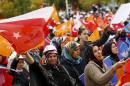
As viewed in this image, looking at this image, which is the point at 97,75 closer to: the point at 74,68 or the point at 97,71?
the point at 97,71

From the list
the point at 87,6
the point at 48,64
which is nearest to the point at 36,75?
the point at 48,64

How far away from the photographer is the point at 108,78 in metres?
7.23

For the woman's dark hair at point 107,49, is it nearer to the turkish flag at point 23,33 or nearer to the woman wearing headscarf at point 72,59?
the woman wearing headscarf at point 72,59

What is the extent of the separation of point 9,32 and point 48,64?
2.49ft

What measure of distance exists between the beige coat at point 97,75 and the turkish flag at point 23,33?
1.01 meters

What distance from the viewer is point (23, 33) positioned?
8.41 m

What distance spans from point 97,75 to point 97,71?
0.09 m

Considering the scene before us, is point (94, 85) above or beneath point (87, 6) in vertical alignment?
above

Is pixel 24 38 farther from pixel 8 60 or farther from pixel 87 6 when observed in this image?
pixel 87 6

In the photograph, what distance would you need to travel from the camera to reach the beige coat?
7232mm

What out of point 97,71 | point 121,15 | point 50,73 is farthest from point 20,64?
point 121,15

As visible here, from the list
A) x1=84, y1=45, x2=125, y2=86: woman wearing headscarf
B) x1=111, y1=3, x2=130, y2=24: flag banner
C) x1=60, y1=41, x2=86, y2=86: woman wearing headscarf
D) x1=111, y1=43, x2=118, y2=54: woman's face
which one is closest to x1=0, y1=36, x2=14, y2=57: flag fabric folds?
x1=84, y1=45, x2=125, y2=86: woman wearing headscarf

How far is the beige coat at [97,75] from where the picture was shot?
23.7 feet

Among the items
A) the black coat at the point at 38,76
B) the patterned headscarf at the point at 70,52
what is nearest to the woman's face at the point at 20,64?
the black coat at the point at 38,76
